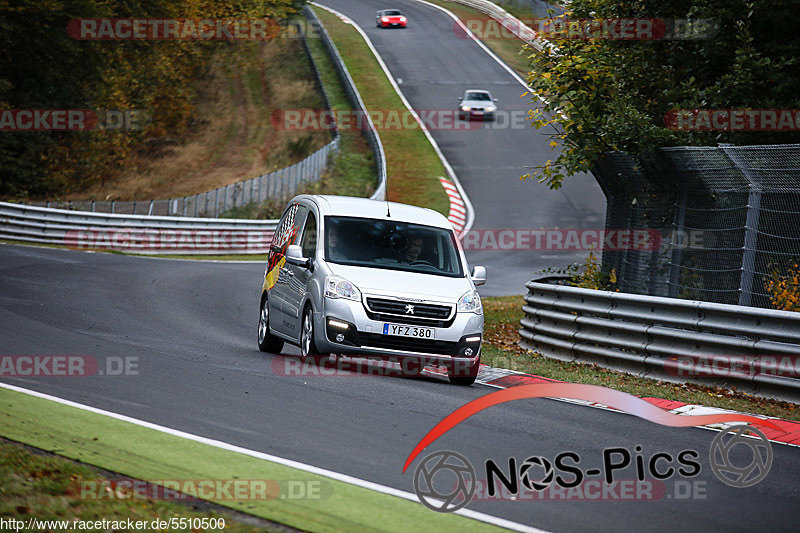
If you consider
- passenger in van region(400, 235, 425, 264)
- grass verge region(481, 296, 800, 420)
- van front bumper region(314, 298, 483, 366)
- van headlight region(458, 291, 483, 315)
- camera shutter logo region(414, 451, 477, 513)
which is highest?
passenger in van region(400, 235, 425, 264)

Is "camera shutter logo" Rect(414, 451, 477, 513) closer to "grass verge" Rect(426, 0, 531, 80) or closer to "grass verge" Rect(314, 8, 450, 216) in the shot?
"grass verge" Rect(314, 8, 450, 216)

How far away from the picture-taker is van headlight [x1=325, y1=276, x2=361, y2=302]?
11445mm

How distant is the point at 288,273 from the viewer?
13102 mm

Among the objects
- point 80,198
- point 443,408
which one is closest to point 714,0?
point 443,408

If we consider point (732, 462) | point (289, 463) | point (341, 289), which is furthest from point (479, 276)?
point (289, 463)

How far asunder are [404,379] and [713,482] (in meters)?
4.73

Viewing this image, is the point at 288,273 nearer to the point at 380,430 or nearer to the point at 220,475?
the point at 380,430

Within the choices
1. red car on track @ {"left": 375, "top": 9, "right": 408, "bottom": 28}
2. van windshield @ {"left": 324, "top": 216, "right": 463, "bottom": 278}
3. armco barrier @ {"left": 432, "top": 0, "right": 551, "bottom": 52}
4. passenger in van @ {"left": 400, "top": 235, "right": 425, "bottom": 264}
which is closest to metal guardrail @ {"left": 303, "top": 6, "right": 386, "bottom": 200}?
red car on track @ {"left": 375, "top": 9, "right": 408, "bottom": 28}

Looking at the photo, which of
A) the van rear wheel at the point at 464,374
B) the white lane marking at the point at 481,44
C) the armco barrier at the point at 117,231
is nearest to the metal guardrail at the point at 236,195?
the armco barrier at the point at 117,231

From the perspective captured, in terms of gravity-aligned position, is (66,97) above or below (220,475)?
above

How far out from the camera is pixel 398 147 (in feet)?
160

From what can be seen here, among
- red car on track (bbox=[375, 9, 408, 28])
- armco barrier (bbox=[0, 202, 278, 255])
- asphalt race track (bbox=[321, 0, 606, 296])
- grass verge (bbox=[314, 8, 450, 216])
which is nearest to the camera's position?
armco barrier (bbox=[0, 202, 278, 255])

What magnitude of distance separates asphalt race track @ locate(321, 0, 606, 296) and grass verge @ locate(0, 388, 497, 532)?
63.0 feet

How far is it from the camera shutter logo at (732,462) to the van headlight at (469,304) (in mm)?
3315
